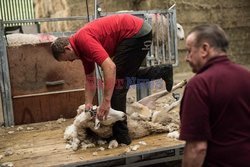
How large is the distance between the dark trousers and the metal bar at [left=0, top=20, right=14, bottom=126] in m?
1.58

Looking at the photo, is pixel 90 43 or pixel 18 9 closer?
pixel 90 43

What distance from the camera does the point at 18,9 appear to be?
14.2m

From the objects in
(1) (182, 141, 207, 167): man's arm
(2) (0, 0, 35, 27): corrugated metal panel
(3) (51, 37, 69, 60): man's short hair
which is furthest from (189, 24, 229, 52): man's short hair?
(2) (0, 0, 35, 27): corrugated metal panel

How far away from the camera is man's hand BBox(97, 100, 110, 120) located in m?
2.85

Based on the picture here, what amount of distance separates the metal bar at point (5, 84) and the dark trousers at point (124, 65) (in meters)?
1.58

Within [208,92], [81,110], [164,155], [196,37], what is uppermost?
[196,37]

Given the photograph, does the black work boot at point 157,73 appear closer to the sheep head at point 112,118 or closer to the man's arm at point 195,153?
the sheep head at point 112,118

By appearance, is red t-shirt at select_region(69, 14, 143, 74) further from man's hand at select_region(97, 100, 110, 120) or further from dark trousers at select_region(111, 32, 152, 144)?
man's hand at select_region(97, 100, 110, 120)

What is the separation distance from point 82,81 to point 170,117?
1.28 metres

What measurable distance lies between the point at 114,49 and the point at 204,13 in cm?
728

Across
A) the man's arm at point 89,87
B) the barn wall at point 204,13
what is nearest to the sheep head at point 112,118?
the man's arm at point 89,87

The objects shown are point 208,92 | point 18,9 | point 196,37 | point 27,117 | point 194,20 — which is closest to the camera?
point 208,92

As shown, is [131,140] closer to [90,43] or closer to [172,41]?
[90,43]

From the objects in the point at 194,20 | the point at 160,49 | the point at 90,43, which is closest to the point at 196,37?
the point at 90,43
